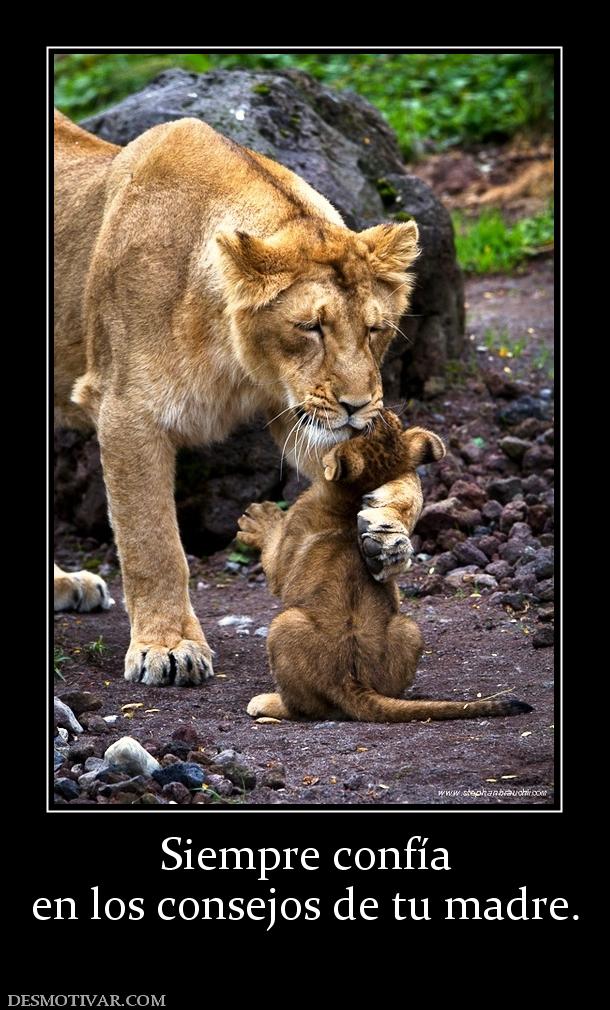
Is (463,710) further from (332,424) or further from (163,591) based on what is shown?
(163,591)

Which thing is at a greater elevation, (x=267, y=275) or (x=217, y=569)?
(x=267, y=275)

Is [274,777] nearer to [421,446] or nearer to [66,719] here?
[66,719]

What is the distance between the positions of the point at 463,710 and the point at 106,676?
187 cm

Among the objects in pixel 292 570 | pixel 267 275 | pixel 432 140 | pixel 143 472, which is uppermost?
pixel 432 140

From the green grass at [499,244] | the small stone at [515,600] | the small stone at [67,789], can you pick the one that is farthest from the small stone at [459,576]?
the green grass at [499,244]

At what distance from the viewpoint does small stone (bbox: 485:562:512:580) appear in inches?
289

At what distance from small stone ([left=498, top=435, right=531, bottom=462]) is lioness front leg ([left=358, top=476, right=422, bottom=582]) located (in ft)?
10.3

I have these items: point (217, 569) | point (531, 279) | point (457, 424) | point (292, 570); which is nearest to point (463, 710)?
point (292, 570)

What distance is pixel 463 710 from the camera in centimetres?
522

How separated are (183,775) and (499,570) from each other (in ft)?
10.0

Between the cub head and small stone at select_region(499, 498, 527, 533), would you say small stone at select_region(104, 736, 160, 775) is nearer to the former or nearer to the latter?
the cub head

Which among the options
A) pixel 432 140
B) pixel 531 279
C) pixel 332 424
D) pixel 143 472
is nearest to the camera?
pixel 332 424

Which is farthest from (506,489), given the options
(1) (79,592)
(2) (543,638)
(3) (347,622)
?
(3) (347,622)

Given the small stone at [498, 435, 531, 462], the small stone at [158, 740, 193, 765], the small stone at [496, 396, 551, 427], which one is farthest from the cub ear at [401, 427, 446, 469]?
the small stone at [496, 396, 551, 427]
